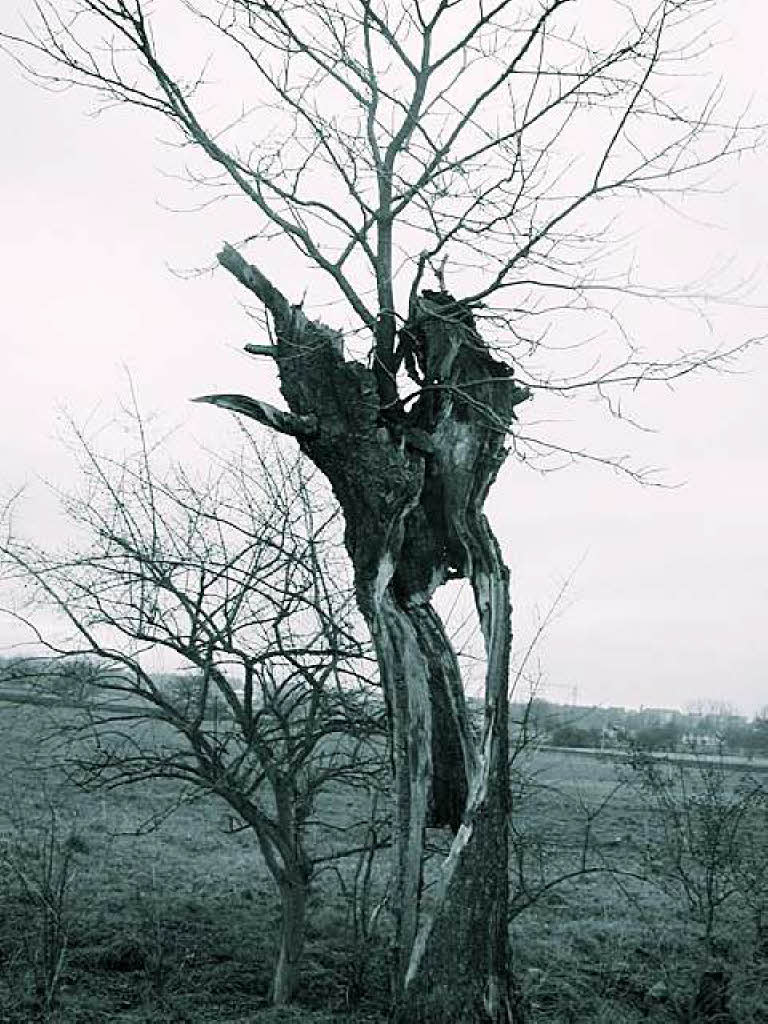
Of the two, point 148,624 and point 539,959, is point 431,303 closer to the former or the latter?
point 148,624

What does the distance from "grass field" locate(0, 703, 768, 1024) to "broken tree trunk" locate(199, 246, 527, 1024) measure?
1814 millimetres

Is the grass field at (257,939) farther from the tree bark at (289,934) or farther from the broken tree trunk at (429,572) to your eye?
the broken tree trunk at (429,572)

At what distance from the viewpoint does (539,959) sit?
32.8ft

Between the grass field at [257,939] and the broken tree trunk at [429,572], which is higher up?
the broken tree trunk at [429,572]

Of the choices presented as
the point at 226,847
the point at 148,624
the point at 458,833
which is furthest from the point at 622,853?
the point at 458,833

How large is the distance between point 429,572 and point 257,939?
6.09m

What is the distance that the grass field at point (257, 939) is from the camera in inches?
306

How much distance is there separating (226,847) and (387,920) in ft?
19.3

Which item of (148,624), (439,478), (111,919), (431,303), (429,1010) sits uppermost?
(431,303)

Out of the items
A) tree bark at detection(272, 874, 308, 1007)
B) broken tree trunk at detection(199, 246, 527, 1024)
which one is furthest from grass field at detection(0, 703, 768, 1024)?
broken tree trunk at detection(199, 246, 527, 1024)

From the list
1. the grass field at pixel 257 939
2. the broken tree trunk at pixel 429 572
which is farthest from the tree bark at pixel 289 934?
the broken tree trunk at pixel 429 572

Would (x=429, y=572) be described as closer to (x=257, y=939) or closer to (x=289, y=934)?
(x=289, y=934)

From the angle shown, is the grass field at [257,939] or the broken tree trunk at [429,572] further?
the grass field at [257,939]

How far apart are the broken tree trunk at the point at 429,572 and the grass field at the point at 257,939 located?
71.4 inches
